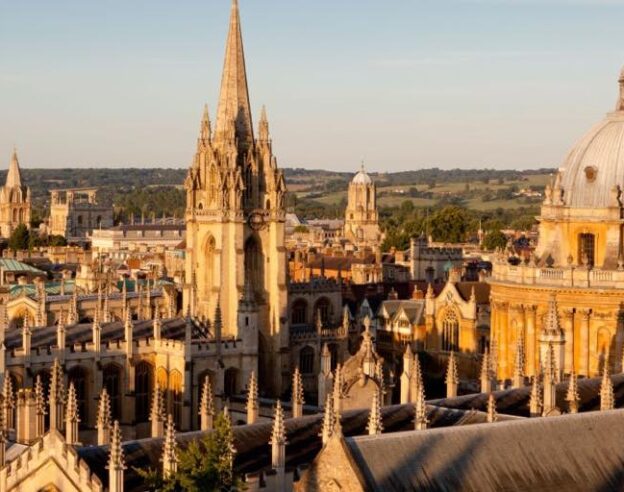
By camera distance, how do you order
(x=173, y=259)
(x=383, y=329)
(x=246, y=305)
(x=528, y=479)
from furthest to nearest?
(x=173, y=259)
(x=383, y=329)
(x=246, y=305)
(x=528, y=479)

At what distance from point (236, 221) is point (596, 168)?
699 inches

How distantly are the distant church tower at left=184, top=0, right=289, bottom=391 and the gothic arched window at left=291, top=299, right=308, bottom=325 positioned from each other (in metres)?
7.80

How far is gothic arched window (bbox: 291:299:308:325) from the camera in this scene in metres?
83.3

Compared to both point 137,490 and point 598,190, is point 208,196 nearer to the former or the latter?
point 598,190

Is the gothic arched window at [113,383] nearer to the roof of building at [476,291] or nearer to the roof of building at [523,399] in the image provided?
the roof of building at [523,399]

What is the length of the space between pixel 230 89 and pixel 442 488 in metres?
47.0

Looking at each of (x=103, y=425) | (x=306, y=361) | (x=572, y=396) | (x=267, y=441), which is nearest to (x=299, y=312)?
(x=306, y=361)

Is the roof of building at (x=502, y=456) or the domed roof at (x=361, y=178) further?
the domed roof at (x=361, y=178)

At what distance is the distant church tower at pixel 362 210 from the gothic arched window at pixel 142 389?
101m

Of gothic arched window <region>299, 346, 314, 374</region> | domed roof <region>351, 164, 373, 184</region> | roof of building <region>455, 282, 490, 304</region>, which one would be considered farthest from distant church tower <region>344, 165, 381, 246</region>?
gothic arched window <region>299, 346, 314, 374</region>

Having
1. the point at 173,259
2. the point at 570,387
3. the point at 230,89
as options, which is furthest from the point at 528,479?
the point at 173,259

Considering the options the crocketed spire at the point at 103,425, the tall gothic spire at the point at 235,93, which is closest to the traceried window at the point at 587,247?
the tall gothic spire at the point at 235,93

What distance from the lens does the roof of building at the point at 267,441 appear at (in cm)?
3522

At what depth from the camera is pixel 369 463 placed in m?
30.6
